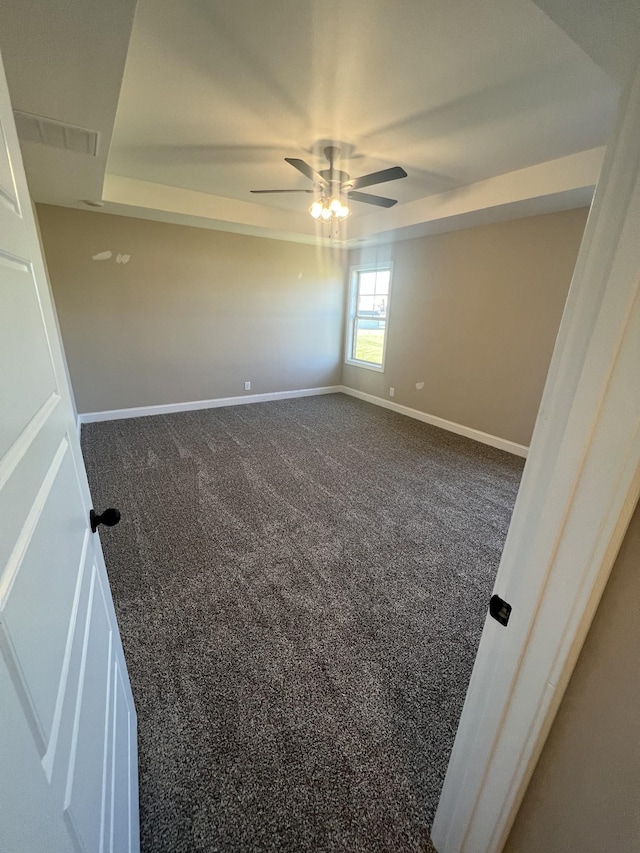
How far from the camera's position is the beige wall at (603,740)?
0.56 m

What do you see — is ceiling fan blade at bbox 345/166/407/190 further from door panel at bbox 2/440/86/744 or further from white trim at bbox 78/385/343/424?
white trim at bbox 78/385/343/424

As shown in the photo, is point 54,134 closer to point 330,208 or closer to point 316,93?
point 316,93

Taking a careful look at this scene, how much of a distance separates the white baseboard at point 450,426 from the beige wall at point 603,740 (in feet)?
10.7

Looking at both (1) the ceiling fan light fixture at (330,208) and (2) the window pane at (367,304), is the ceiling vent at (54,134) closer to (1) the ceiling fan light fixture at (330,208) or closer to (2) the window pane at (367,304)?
(1) the ceiling fan light fixture at (330,208)

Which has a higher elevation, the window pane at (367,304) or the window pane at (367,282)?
the window pane at (367,282)

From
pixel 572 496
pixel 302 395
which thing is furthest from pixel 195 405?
pixel 572 496

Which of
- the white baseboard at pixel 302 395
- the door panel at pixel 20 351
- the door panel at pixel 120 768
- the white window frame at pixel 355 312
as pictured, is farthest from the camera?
the white window frame at pixel 355 312

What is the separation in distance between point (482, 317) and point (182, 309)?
11.9 ft

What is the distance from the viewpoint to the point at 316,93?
6.46 feet

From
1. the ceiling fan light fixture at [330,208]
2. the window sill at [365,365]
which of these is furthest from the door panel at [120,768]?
the window sill at [365,365]

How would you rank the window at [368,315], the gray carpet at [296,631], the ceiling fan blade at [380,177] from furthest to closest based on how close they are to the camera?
the window at [368,315], the ceiling fan blade at [380,177], the gray carpet at [296,631]

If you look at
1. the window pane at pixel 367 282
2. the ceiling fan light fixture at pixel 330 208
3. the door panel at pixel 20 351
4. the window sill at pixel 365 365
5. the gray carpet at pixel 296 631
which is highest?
the ceiling fan light fixture at pixel 330 208

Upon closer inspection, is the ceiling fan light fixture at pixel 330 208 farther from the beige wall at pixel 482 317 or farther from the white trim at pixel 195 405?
the white trim at pixel 195 405

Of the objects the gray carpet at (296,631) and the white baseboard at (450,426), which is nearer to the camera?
the gray carpet at (296,631)
